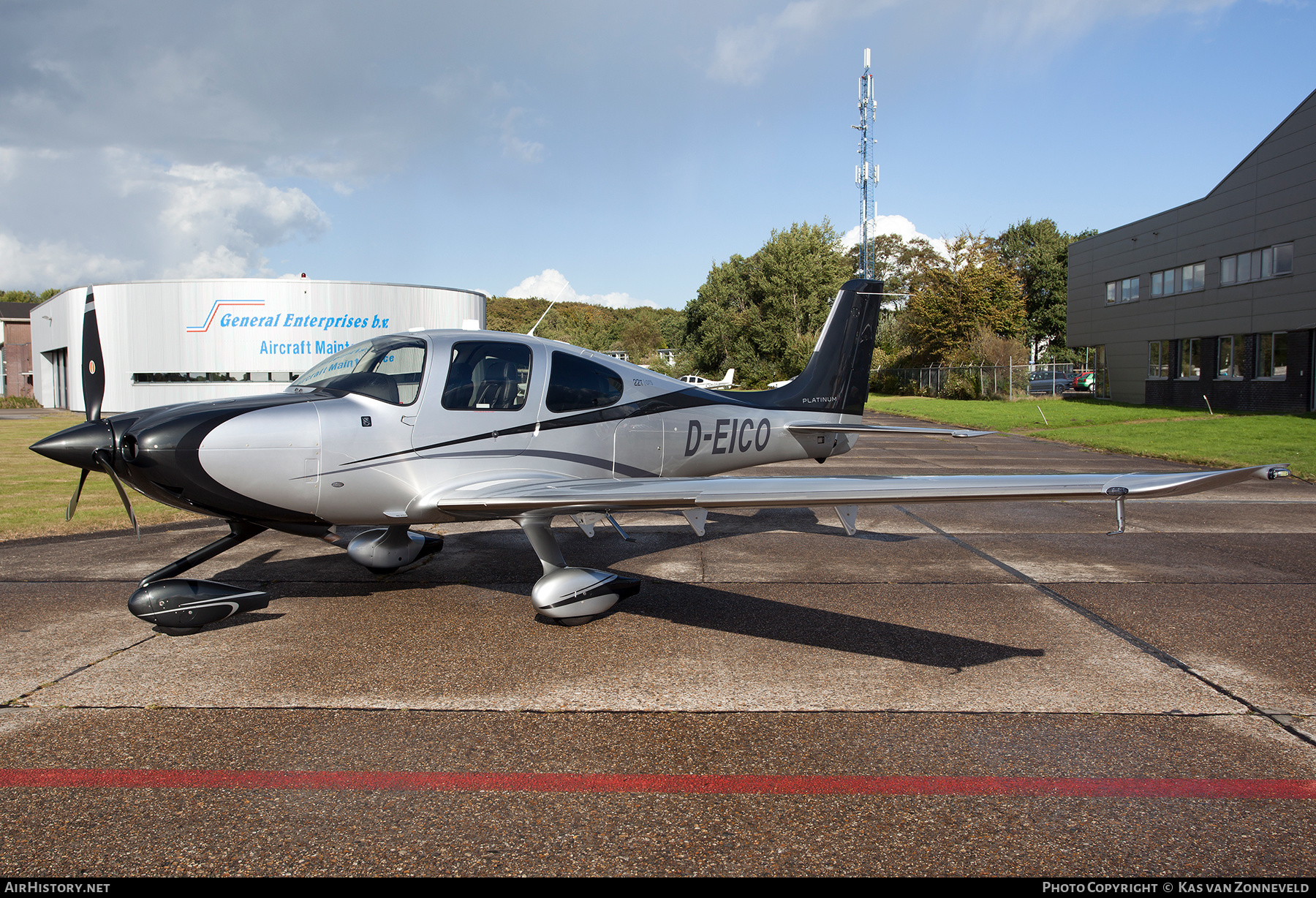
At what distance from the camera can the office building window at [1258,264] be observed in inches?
1040

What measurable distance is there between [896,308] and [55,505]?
68.1 m

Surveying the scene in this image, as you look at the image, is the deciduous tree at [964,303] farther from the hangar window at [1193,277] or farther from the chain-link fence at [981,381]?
the hangar window at [1193,277]

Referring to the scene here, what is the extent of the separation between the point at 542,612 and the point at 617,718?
5.21 ft

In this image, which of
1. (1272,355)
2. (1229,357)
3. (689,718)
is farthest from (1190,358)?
(689,718)

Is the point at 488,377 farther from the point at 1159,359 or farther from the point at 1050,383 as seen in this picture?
the point at 1050,383

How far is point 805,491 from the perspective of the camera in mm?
4879

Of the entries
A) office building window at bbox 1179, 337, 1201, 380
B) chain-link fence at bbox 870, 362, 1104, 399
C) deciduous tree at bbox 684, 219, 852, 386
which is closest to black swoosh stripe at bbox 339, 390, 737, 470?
office building window at bbox 1179, 337, 1201, 380

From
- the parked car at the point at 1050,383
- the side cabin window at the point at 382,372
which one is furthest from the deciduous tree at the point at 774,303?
the side cabin window at the point at 382,372

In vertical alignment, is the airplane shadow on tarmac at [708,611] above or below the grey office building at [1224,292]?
below

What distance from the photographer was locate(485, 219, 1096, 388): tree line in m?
51.8

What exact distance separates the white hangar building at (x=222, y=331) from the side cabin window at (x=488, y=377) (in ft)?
84.3

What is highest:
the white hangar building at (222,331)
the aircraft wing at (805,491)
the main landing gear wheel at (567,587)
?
the white hangar building at (222,331)

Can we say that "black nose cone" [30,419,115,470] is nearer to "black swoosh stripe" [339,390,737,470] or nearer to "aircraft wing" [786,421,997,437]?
"black swoosh stripe" [339,390,737,470]

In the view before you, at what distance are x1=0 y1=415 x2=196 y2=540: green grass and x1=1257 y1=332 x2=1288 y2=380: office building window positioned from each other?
31.4m
